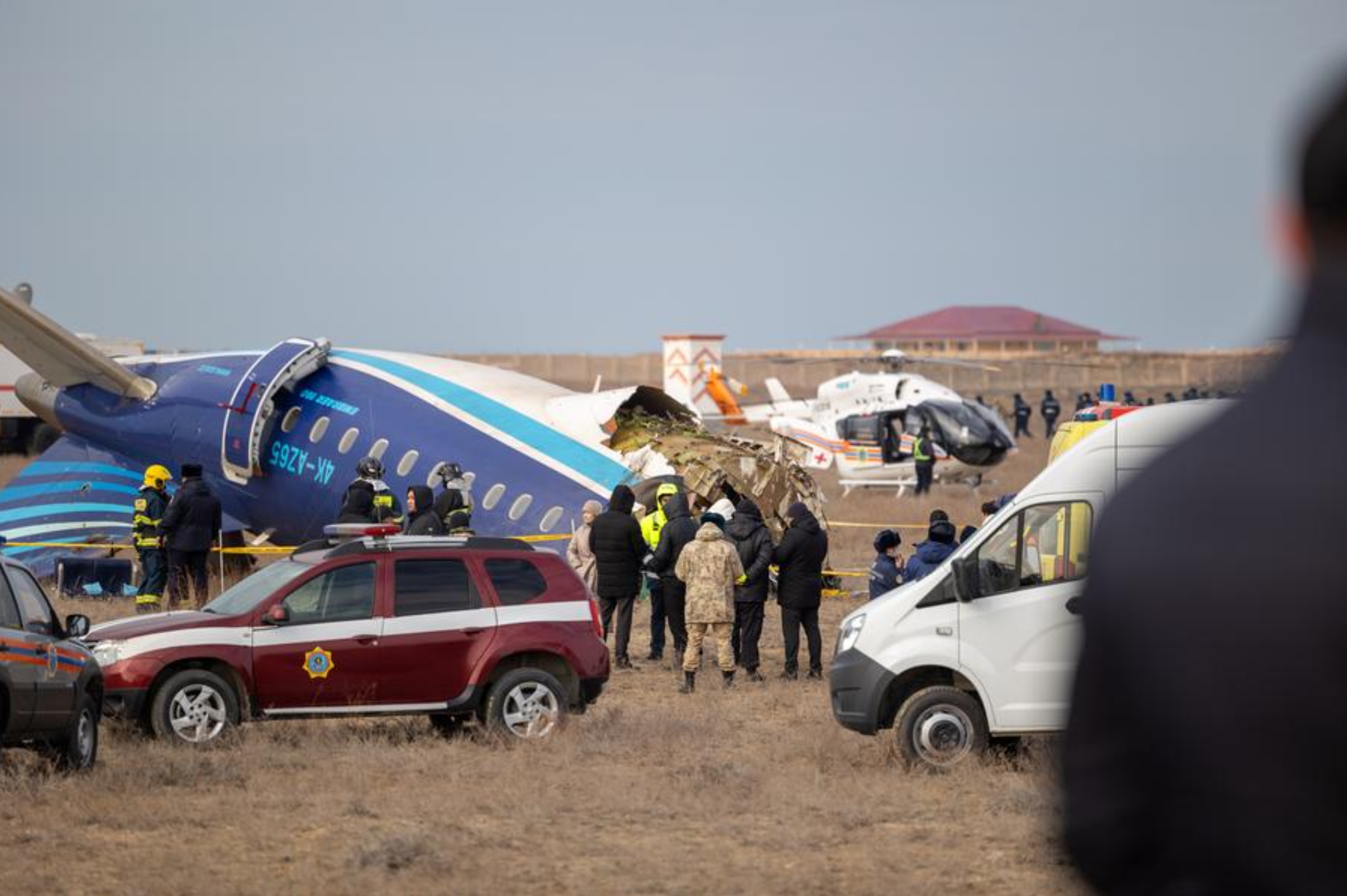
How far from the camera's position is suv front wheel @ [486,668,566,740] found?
571 inches

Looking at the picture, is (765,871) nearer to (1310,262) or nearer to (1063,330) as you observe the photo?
(1310,262)

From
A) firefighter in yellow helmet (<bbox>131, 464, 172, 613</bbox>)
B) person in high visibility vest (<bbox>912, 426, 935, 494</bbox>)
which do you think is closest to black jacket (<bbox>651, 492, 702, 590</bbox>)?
firefighter in yellow helmet (<bbox>131, 464, 172, 613</bbox>)

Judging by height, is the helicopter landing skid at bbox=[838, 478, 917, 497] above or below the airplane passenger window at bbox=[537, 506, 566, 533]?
above

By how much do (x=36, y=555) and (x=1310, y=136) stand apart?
25.9 m

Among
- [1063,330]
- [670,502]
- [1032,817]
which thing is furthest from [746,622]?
[1063,330]

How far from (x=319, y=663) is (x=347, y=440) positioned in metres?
10.4

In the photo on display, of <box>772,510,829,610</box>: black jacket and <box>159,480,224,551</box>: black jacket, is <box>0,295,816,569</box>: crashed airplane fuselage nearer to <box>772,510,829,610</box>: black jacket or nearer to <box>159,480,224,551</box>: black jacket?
<box>159,480,224,551</box>: black jacket

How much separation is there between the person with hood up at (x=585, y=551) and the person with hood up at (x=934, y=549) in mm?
4919

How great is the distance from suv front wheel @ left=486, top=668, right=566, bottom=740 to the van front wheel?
2.90 m

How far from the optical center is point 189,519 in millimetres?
21531

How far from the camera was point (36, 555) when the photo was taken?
2623 centimetres

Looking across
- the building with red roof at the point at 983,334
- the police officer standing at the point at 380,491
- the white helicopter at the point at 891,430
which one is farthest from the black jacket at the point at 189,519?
the building with red roof at the point at 983,334

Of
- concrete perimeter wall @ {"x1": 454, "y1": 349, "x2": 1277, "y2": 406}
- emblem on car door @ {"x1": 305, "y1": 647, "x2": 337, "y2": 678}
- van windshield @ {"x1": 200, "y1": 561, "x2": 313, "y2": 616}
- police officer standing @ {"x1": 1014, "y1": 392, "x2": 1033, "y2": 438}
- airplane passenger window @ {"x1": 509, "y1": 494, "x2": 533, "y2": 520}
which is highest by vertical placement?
concrete perimeter wall @ {"x1": 454, "y1": 349, "x2": 1277, "y2": 406}

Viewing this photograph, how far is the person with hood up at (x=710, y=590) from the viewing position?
1758 centimetres
